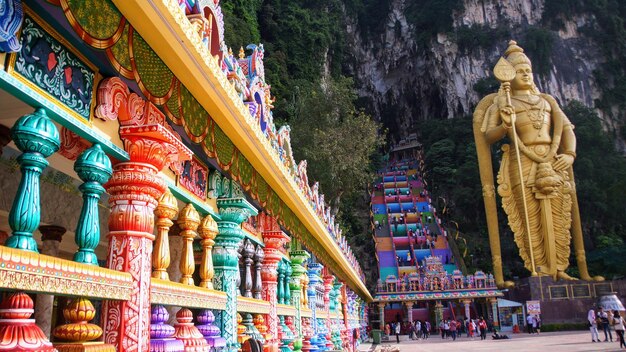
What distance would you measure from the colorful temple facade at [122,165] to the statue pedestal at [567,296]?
17.6 m

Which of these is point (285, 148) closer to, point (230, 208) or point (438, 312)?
point (230, 208)

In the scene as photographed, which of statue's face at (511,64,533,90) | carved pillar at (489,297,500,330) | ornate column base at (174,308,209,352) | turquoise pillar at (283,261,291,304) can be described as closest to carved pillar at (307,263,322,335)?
turquoise pillar at (283,261,291,304)

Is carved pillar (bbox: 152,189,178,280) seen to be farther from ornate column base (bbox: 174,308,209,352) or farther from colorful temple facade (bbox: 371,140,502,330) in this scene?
colorful temple facade (bbox: 371,140,502,330)

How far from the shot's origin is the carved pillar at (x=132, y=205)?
7.97 feet

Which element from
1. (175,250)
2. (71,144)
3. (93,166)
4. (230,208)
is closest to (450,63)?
(175,250)

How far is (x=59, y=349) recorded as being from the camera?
6.79ft

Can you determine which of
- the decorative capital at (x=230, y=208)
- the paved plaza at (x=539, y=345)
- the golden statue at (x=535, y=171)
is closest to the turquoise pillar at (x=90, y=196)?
the decorative capital at (x=230, y=208)

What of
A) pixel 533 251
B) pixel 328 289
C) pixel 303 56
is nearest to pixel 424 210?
pixel 303 56

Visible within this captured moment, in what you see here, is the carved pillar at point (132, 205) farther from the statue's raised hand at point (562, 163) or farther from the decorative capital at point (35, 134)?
the statue's raised hand at point (562, 163)

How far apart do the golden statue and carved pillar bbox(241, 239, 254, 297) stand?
59.1 ft

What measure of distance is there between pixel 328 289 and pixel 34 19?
9268mm

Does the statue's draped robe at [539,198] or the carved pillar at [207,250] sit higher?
the statue's draped robe at [539,198]

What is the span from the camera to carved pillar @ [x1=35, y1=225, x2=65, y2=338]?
12.1 ft

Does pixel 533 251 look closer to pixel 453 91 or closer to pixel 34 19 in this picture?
pixel 34 19
